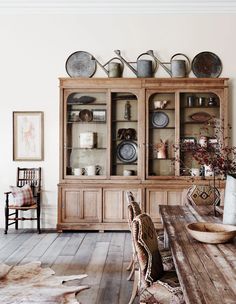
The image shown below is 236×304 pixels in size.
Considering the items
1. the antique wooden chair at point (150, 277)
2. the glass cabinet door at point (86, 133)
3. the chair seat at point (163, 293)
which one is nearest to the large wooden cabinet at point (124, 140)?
the glass cabinet door at point (86, 133)

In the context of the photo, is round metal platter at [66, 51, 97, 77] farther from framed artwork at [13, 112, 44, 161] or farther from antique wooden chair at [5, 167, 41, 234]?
antique wooden chair at [5, 167, 41, 234]

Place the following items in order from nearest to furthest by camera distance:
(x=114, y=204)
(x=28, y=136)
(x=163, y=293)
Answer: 1. (x=163, y=293)
2. (x=114, y=204)
3. (x=28, y=136)

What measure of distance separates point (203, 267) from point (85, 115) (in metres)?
4.44

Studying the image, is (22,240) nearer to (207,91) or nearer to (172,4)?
(207,91)

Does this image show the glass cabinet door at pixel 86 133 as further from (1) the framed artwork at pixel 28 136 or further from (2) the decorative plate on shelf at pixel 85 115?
(1) the framed artwork at pixel 28 136

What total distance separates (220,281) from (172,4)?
17.4ft

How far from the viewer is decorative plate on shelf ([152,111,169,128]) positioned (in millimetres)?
6098

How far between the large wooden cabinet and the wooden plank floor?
0.40 metres

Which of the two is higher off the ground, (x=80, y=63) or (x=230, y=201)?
(x=80, y=63)

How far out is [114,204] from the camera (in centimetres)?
594

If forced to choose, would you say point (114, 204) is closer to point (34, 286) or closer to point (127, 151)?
point (127, 151)

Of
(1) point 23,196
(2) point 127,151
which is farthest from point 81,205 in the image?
(2) point 127,151

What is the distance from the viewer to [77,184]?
19.5ft

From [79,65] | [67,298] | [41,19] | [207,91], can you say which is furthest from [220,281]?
[41,19]
